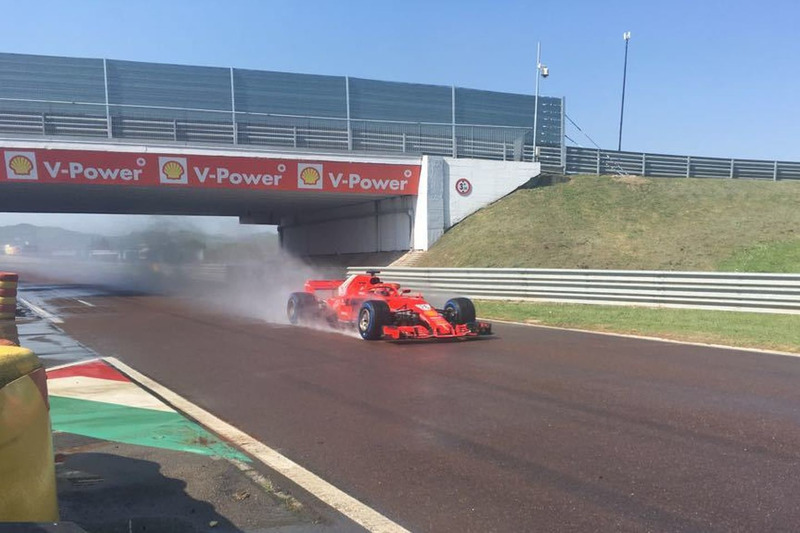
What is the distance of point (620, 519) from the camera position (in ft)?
12.1

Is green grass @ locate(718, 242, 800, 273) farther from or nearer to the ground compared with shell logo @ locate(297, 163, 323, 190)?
nearer to the ground

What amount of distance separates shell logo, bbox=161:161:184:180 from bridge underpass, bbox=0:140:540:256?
0.12ft

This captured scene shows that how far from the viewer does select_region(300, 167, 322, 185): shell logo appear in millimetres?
25031

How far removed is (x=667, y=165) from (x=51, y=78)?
28.5m

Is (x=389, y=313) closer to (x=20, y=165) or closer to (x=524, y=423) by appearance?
(x=524, y=423)

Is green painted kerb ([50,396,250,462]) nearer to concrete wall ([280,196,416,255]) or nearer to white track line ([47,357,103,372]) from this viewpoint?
white track line ([47,357,103,372])

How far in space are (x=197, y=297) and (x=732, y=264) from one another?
17880 mm

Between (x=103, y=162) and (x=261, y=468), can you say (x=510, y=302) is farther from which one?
(x=103, y=162)

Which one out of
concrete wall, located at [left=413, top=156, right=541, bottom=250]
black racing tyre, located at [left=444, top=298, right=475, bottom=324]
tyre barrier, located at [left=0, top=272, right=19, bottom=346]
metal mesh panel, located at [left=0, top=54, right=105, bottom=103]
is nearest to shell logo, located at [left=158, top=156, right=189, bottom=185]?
metal mesh panel, located at [left=0, top=54, right=105, bottom=103]

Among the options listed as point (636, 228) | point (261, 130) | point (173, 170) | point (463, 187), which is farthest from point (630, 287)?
point (173, 170)

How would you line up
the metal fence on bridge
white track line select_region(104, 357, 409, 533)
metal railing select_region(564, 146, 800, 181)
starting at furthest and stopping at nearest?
metal railing select_region(564, 146, 800, 181), the metal fence on bridge, white track line select_region(104, 357, 409, 533)

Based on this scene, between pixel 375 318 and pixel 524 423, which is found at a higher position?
pixel 375 318

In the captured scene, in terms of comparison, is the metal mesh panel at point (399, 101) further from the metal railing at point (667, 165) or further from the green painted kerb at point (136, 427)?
the green painted kerb at point (136, 427)

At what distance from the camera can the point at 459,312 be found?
1158cm
